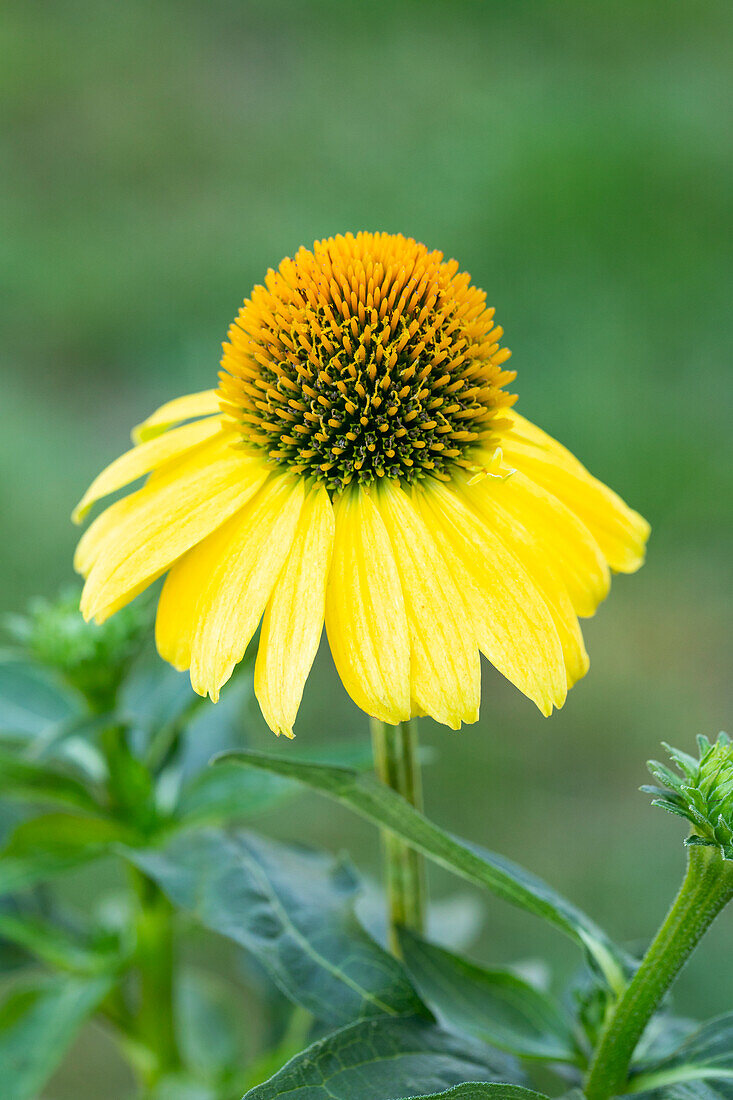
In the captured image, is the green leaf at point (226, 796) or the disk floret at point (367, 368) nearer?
the disk floret at point (367, 368)

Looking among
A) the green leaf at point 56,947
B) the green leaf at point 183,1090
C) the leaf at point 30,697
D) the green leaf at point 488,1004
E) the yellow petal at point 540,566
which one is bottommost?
the green leaf at point 183,1090

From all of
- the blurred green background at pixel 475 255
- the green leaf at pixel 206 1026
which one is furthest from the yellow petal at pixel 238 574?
the blurred green background at pixel 475 255

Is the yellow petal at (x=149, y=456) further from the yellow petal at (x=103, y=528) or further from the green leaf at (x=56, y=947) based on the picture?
the green leaf at (x=56, y=947)

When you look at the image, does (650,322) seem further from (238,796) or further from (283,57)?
(238,796)

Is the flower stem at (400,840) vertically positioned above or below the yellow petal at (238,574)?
below

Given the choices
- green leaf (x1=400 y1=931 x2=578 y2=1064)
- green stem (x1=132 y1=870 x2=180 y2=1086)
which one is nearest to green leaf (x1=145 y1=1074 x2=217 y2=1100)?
green stem (x1=132 y1=870 x2=180 y2=1086)

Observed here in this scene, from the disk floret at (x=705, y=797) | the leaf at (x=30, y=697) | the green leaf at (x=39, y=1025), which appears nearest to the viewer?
the disk floret at (x=705, y=797)

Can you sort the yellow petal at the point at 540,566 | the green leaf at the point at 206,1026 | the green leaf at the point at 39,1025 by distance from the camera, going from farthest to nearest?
1. the green leaf at the point at 206,1026
2. the green leaf at the point at 39,1025
3. the yellow petal at the point at 540,566

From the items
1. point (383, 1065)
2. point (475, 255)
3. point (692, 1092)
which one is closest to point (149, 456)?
point (383, 1065)
